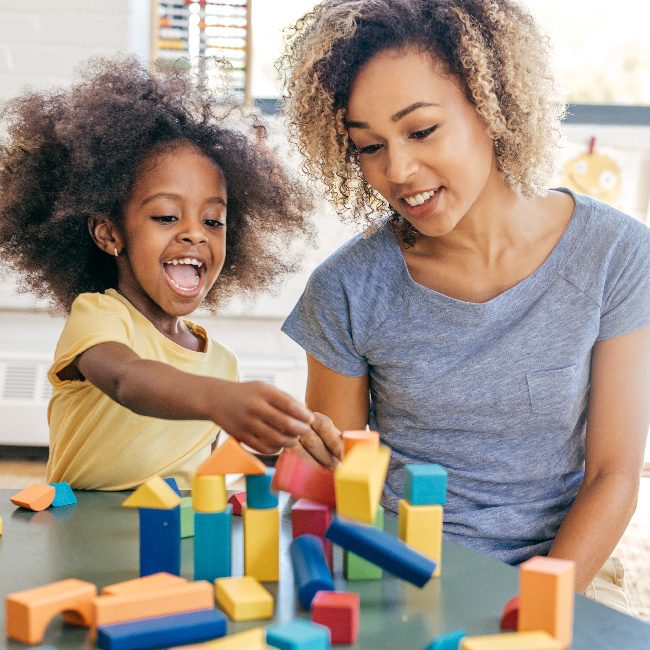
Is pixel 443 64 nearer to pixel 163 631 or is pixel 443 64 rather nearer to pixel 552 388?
pixel 552 388

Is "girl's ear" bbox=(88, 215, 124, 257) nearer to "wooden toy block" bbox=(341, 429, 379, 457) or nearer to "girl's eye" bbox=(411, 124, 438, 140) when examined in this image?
"girl's eye" bbox=(411, 124, 438, 140)

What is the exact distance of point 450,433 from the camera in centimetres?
115

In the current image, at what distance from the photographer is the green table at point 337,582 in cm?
63

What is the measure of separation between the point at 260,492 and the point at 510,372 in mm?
493

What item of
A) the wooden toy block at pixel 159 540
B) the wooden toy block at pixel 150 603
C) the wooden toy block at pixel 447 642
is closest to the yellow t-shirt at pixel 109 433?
the wooden toy block at pixel 159 540

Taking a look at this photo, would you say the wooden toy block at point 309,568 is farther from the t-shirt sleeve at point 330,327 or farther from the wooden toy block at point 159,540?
the t-shirt sleeve at point 330,327

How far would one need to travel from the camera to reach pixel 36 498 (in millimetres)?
894

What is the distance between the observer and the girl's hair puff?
1267 mm

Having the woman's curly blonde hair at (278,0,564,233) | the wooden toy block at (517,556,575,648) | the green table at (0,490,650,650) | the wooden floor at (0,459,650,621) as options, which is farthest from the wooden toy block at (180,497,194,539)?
the wooden floor at (0,459,650,621)

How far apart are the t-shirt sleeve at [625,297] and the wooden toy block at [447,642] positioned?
0.63m

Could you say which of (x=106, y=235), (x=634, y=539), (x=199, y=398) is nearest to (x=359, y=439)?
(x=199, y=398)

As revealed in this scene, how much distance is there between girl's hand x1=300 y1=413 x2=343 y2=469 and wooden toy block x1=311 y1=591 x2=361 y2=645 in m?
0.17

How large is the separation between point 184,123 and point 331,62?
0.29 metres

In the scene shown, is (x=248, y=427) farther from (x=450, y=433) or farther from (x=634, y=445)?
(x=634, y=445)
